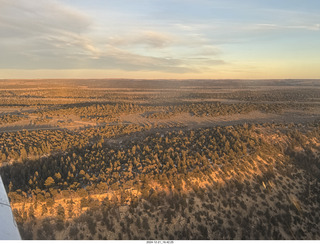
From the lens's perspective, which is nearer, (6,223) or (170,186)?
(6,223)

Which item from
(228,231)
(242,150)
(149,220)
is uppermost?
(242,150)

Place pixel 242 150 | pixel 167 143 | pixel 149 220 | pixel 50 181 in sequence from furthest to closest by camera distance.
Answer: pixel 167 143 < pixel 242 150 < pixel 50 181 < pixel 149 220

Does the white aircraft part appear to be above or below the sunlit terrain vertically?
above

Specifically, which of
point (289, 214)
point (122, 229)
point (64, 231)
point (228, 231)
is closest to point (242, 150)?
point (289, 214)

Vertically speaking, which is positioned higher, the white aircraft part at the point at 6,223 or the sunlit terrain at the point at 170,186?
the white aircraft part at the point at 6,223

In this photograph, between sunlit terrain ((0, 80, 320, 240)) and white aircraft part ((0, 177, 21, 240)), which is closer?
white aircraft part ((0, 177, 21, 240))

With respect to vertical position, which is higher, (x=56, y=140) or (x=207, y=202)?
(x=56, y=140)

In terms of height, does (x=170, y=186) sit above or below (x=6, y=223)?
below

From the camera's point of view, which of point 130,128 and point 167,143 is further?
point 130,128

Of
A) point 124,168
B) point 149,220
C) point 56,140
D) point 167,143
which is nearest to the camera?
point 149,220

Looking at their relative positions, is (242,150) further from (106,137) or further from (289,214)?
(106,137)

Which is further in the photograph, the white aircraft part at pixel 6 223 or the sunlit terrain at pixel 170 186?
the sunlit terrain at pixel 170 186
